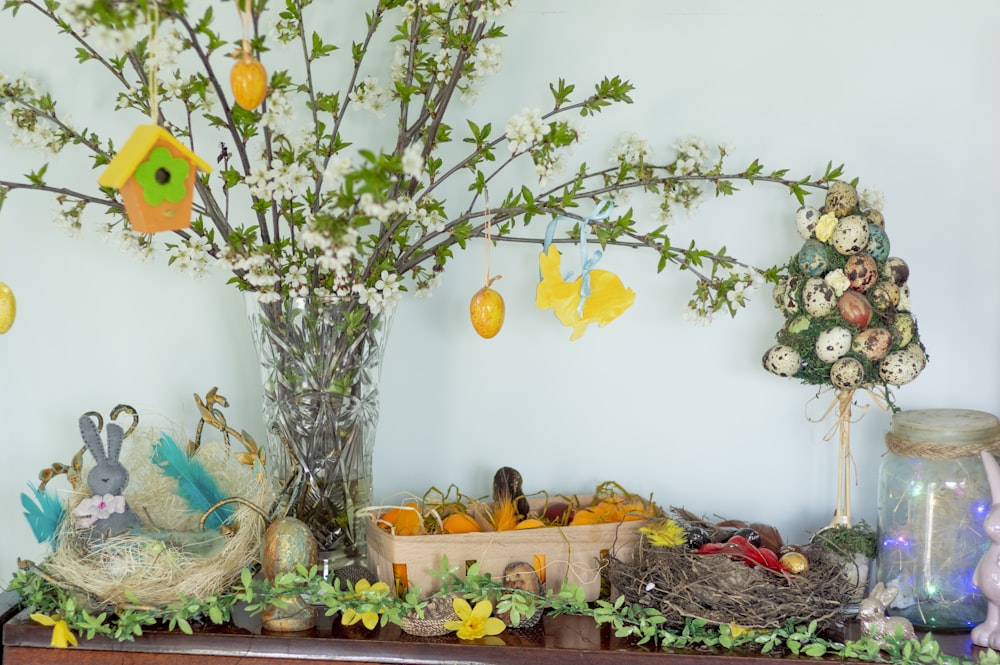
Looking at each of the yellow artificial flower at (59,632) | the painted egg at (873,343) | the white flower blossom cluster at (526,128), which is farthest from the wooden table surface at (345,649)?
→ the white flower blossom cluster at (526,128)

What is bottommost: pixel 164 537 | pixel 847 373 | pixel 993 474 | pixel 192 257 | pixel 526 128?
pixel 164 537

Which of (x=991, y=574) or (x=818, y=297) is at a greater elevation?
(x=818, y=297)

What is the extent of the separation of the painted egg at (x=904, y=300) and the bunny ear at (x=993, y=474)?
21 cm

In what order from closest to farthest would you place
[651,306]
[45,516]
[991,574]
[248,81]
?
[248,81] < [991,574] < [45,516] < [651,306]

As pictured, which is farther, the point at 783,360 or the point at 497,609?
the point at 783,360

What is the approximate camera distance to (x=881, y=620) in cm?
108

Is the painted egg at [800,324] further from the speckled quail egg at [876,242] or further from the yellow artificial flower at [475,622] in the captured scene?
the yellow artificial flower at [475,622]

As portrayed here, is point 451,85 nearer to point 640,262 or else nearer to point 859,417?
point 640,262

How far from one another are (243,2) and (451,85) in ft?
0.97

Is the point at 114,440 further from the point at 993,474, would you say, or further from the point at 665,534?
the point at 993,474

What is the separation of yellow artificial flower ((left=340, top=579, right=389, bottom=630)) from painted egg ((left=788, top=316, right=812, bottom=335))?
59 cm

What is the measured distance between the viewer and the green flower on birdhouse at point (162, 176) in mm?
940

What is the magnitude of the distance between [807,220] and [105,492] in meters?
0.91

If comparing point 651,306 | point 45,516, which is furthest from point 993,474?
point 45,516
